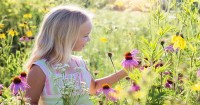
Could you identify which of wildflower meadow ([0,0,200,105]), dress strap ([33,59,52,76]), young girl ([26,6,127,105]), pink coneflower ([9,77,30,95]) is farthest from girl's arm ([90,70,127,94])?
pink coneflower ([9,77,30,95])

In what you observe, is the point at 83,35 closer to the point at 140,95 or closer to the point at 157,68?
the point at 157,68

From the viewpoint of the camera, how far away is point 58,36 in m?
2.29

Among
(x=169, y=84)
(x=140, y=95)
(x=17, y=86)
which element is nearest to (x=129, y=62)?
(x=169, y=84)

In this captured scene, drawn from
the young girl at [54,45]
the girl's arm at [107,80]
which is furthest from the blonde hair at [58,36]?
the girl's arm at [107,80]

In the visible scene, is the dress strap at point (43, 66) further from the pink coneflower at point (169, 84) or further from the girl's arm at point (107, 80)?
the pink coneflower at point (169, 84)

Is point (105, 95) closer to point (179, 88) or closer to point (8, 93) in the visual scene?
point (179, 88)

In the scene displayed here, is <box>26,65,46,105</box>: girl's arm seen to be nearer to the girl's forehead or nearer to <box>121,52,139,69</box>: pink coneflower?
the girl's forehead

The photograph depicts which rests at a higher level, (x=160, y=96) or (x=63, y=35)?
(x=63, y=35)

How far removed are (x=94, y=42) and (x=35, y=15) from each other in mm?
849

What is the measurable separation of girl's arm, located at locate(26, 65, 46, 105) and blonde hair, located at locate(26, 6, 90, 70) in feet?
0.22

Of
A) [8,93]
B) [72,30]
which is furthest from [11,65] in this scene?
[72,30]

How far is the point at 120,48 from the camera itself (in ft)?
15.1

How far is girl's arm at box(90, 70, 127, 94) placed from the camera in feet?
7.96

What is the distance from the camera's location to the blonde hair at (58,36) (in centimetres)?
228
